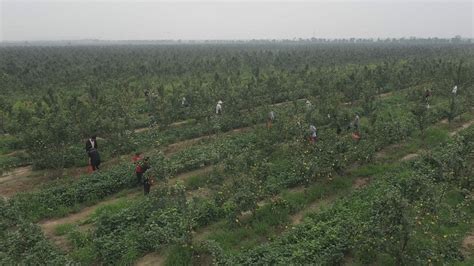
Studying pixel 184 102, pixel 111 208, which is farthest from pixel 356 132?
pixel 184 102

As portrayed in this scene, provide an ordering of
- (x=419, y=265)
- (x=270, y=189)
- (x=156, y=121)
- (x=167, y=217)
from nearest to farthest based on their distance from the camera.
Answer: (x=419, y=265) < (x=167, y=217) < (x=270, y=189) < (x=156, y=121)

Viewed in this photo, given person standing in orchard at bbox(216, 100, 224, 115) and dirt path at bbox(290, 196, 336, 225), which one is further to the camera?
person standing in orchard at bbox(216, 100, 224, 115)

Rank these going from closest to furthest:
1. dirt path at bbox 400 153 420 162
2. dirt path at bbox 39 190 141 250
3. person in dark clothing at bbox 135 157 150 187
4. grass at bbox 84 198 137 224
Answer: dirt path at bbox 39 190 141 250 → grass at bbox 84 198 137 224 → person in dark clothing at bbox 135 157 150 187 → dirt path at bbox 400 153 420 162

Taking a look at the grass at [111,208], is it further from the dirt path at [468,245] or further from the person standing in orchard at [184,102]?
the person standing in orchard at [184,102]

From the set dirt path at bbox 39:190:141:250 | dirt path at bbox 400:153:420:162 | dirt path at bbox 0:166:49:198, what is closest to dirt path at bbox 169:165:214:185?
dirt path at bbox 39:190:141:250

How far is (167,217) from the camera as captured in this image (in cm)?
1181

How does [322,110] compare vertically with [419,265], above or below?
above

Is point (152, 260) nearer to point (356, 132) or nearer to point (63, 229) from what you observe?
point (63, 229)

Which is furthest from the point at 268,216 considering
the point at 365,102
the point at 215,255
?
the point at 365,102

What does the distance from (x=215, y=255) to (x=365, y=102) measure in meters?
15.7

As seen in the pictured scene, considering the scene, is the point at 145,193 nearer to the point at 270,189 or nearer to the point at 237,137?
the point at 270,189

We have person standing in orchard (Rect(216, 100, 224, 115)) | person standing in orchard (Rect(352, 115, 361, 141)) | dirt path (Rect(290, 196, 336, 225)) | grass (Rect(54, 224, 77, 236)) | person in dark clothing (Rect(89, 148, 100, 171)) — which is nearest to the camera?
grass (Rect(54, 224, 77, 236))

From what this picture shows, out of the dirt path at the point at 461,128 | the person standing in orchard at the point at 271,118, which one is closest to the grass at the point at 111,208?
the person standing in orchard at the point at 271,118

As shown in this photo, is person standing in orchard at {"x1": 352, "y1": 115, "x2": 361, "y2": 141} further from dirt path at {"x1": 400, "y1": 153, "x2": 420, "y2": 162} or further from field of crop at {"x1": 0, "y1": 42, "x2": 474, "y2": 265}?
dirt path at {"x1": 400, "y1": 153, "x2": 420, "y2": 162}
